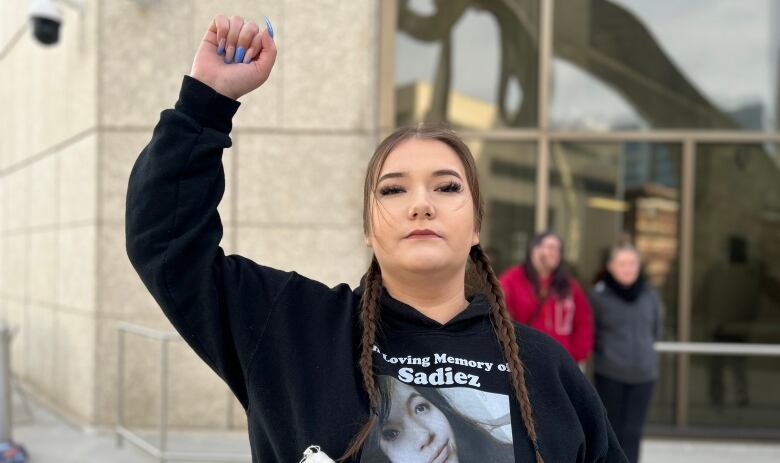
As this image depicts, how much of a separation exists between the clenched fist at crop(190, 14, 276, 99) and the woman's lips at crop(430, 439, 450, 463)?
73 cm

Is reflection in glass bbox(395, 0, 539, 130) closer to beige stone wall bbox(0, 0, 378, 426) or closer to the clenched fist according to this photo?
beige stone wall bbox(0, 0, 378, 426)

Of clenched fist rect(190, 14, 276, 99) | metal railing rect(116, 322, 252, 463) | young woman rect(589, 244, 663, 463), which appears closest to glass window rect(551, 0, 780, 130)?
young woman rect(589, 244, 663, 463)

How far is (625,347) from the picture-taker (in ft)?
15.6

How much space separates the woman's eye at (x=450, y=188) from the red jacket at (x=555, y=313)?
3.12m

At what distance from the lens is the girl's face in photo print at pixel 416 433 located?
1242 millimetres

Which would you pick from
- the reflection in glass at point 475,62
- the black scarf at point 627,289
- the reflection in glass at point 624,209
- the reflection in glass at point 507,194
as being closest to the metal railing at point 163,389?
the black scarf at point 627,289

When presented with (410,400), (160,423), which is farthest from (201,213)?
(160,423)

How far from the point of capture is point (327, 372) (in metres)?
1.32

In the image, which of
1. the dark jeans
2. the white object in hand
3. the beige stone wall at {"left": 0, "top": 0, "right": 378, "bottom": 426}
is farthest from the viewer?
the beige stone wall at {"left": 0, "top": 0, "right": 378, "bottom": 426}

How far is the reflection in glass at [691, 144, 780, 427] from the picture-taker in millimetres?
6258

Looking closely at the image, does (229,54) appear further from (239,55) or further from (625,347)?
(625,347)

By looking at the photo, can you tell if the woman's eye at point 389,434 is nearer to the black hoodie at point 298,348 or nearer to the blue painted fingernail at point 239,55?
the black hoodie at point 298,348

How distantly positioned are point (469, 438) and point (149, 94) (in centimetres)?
525

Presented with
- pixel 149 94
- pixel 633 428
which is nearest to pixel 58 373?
pixel 149 94
